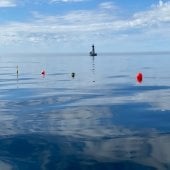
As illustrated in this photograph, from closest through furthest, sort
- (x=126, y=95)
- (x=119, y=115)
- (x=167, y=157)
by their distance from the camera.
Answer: (x=167, y=157) < (x=119, y=115) < (x=126, y=95)

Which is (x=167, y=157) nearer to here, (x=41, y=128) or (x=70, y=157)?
(x=70, y=157)

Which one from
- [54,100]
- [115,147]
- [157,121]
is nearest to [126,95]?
[54,100]

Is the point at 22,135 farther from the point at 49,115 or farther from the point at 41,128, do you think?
the point at 49,115

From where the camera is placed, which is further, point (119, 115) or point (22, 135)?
point (119, 115)

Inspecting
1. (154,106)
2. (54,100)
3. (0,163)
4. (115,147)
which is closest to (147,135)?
(115,147)

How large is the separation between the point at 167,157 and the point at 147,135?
4.22 metres

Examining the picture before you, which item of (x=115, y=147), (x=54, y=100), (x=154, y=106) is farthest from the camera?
(x=54, y=100)

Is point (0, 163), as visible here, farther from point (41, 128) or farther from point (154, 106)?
Result: point (154, 106)

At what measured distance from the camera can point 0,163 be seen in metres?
18.2

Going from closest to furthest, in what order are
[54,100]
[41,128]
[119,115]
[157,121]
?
[41,128] → [157,121] → [119,115] → [54,100]

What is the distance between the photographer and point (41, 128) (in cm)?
2520

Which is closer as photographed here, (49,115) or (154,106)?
(49,115)

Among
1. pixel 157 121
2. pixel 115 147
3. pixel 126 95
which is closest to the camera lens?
pixel 115 147

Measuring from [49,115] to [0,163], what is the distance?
39.6 feet
